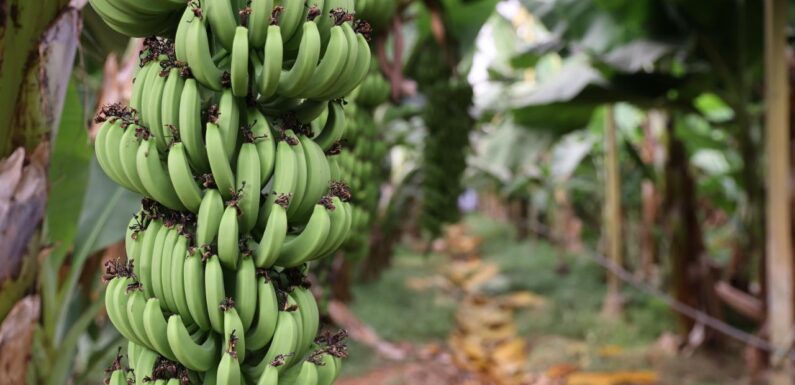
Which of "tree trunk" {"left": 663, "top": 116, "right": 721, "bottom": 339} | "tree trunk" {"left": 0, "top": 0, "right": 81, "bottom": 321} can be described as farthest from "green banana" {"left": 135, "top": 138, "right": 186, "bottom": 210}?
"tree trunk" {"left": 663, "top": 116, "right": 721, "bottom": 339}

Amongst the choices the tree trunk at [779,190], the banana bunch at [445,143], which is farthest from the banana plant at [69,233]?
the tree trunk at [779,190]

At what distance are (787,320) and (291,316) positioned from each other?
8.22 ft

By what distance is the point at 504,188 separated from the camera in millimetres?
4863

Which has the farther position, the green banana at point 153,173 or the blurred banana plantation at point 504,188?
the blurred banana plantation at point 504,188

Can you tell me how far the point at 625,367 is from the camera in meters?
3.73

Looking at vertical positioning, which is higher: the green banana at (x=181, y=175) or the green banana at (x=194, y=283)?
the green banana at (x=181, y=175)

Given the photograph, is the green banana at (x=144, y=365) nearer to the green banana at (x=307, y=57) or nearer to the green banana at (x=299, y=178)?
the green banana at (x=299, y=178)

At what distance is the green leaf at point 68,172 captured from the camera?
1.29m

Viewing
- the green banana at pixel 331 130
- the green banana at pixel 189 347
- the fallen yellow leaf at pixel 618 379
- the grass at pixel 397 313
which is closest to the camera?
the green banana at pixel 189 347

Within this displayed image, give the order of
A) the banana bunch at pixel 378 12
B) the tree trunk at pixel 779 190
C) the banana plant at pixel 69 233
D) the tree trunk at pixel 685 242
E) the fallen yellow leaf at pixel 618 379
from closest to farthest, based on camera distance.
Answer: the banana bunch at pixel 378 12, the banana plant at pixel 69 233, the tree trunk at pixel 779 190, the fallen yellow leaf at pixel 618 379, the tree trunk at pixel 685 242

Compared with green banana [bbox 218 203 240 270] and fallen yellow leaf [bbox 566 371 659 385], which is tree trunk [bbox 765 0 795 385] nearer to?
fallen yellow leaf [bbox 566 371 659 385]

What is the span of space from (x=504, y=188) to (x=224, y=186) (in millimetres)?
4338

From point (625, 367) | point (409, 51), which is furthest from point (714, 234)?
point (409, 51)

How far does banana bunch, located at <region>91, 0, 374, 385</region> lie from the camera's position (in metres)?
0.61
